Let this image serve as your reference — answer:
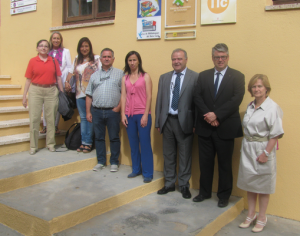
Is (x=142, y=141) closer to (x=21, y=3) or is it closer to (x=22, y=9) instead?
(x=22, y=9)

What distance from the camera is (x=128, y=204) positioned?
364cm

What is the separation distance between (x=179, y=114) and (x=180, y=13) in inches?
61.8

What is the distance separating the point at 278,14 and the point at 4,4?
566 cm

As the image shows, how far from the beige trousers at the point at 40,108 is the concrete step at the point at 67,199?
95 centimetres

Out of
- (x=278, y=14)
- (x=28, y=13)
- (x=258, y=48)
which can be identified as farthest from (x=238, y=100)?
(x=28, y=13)

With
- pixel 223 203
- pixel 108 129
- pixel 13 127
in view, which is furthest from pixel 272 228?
pixel 13 127

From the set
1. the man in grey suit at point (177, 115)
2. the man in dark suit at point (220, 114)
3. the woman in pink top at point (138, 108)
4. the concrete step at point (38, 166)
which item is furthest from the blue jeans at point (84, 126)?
the man in dark suit at point (220, 114)

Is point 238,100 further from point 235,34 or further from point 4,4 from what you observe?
point 4,4

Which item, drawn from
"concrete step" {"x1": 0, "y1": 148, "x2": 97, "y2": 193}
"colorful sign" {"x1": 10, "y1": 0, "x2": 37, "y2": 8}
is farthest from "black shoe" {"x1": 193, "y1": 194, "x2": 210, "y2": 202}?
"colorful sign" {"x1": 10, "y1": 0, "x2": 37, "y2": 8}

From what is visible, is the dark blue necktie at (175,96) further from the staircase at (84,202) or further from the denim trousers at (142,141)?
the staircase at (84,202)

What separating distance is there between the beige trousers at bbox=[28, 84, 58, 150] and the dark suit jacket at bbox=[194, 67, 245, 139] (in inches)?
93.9

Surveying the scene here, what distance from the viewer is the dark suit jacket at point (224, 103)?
3.44 meters

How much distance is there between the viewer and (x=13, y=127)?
506 cm

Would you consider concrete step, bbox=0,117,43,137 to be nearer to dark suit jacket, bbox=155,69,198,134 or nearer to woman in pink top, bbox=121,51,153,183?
woman in pink top, bbox=121,51,153,183
